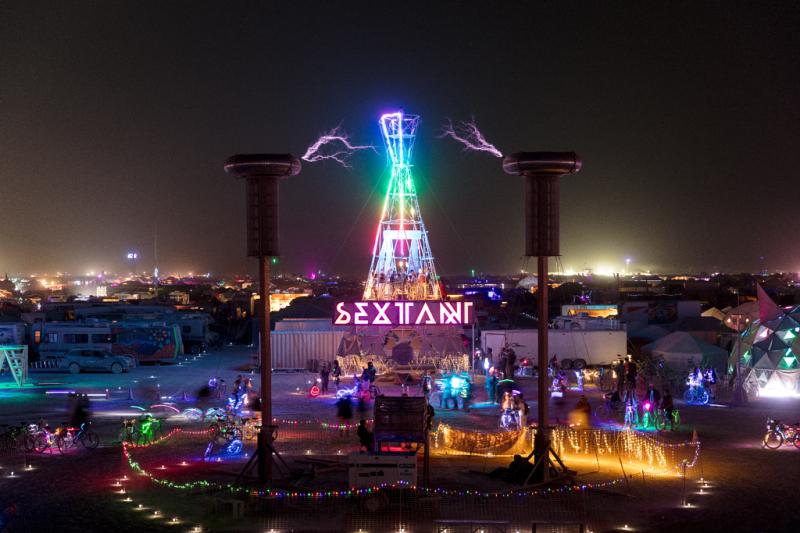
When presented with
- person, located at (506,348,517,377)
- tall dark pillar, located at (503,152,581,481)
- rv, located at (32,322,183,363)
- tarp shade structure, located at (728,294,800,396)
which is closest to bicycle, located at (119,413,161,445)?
tall dark pillar, located at (503,152,581,481)

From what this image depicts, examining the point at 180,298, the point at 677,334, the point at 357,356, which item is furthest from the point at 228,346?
the point at 180,298

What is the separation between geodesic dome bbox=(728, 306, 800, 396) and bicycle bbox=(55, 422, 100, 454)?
2113cm

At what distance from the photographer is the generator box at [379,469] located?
13398 mm

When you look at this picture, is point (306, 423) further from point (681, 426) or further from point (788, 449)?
point (788, 449)

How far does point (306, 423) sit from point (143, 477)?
225 inches

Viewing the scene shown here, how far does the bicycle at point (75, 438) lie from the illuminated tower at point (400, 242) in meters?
17.2

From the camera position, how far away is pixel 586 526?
11586 millimetres

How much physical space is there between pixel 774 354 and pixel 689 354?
418 cm

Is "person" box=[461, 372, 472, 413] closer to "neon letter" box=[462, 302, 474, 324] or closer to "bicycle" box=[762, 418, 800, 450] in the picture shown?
"neon letter" box=[462, 302, 474, 324]

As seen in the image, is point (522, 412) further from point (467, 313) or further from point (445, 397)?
point (467, 313)

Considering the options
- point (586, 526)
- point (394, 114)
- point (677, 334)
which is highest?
point (394, 114)

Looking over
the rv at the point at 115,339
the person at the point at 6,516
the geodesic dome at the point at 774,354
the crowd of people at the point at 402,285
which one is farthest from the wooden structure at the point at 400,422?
the rv at the point at 115,339

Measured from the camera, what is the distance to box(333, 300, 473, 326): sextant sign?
30.2 metres

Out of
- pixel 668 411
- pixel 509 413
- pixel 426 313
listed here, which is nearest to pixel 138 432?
pixel 509 413
